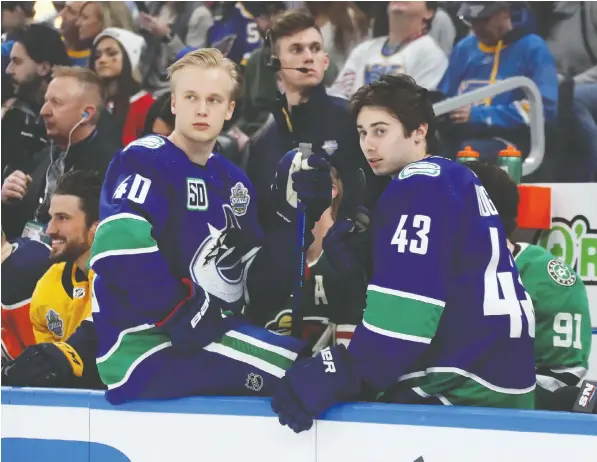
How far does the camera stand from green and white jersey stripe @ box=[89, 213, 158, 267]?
160 cm

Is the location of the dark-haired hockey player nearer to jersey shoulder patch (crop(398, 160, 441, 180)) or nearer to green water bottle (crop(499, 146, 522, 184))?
green water bottle (crop(499, 146, 522, 184))

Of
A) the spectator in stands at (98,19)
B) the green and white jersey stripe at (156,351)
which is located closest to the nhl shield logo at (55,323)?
the green and white jersey stripe at (156,351)

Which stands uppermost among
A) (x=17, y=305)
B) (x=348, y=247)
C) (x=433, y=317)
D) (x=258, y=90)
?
(x=258, y=90)

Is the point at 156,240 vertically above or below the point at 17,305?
above

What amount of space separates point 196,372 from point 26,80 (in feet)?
8.49

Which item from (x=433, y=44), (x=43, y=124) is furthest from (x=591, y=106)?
(x=43, y=124)

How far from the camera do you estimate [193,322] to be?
1622mm

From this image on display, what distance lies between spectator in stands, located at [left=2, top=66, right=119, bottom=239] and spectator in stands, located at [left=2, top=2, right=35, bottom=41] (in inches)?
16.5

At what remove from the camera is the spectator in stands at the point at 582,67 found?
2.84 metres

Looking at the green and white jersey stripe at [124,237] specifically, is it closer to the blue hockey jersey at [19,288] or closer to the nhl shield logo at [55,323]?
the nhl shield logo at [55,323]

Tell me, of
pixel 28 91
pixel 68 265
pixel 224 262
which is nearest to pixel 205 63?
pixel 224 262

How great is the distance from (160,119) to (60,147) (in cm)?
58

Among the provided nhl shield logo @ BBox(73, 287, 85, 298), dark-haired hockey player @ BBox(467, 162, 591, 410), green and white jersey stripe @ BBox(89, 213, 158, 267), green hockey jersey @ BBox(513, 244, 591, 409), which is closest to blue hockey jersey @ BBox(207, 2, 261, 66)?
nhl shield logo @ BBox(73, 287, 85, 298)

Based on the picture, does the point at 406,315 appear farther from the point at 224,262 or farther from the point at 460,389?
the point at 224,262
